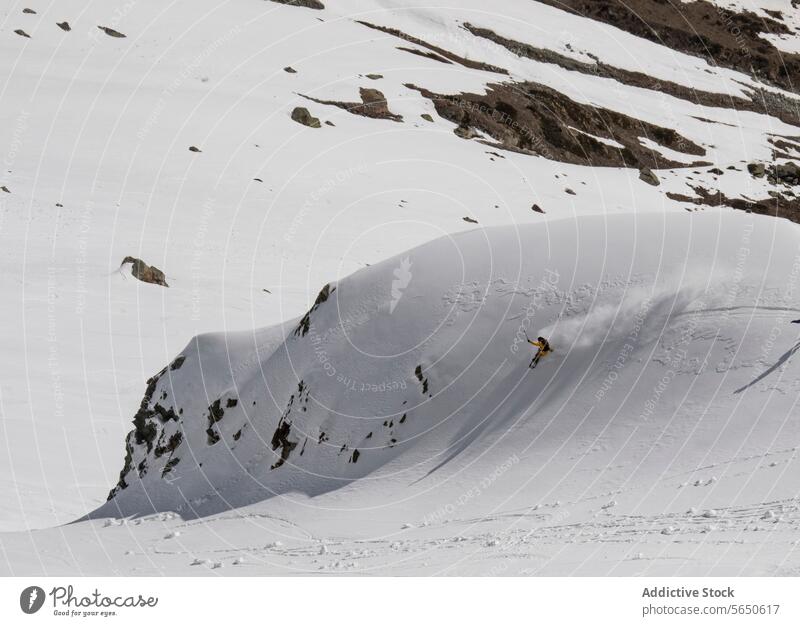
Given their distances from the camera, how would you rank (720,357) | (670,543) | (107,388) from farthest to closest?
(107,388) < (720,357) < (670,543)

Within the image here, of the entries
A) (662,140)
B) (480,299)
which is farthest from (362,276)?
(662,140)

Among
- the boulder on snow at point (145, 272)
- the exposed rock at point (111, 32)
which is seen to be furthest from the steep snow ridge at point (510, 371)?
the exposed rock at point (111, 32)

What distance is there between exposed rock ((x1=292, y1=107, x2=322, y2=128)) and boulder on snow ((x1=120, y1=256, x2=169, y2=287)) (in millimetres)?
22164

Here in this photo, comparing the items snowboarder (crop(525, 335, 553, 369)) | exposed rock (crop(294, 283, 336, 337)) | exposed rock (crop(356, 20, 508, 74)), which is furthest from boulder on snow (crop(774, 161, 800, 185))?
snowboarder (crop(525, 335, 553, 369))

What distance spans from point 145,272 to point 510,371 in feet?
81.5

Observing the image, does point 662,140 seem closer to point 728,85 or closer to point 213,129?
point 728,85

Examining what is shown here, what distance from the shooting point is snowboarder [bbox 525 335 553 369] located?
1608 cm

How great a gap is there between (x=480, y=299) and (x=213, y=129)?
39.9 metres

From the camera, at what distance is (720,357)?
14852mm

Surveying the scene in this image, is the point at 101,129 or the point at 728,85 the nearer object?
the point at 101,129

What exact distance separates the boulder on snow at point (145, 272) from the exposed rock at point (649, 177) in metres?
43.8

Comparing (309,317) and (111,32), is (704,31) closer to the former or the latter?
(111,32)

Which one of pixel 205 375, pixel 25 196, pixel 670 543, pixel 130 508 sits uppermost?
pixel 670 543

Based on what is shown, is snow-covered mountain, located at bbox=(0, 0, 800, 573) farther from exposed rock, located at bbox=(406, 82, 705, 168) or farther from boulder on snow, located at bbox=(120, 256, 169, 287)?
exposed rock, located at bbox=(406, 82, 705, 168)
